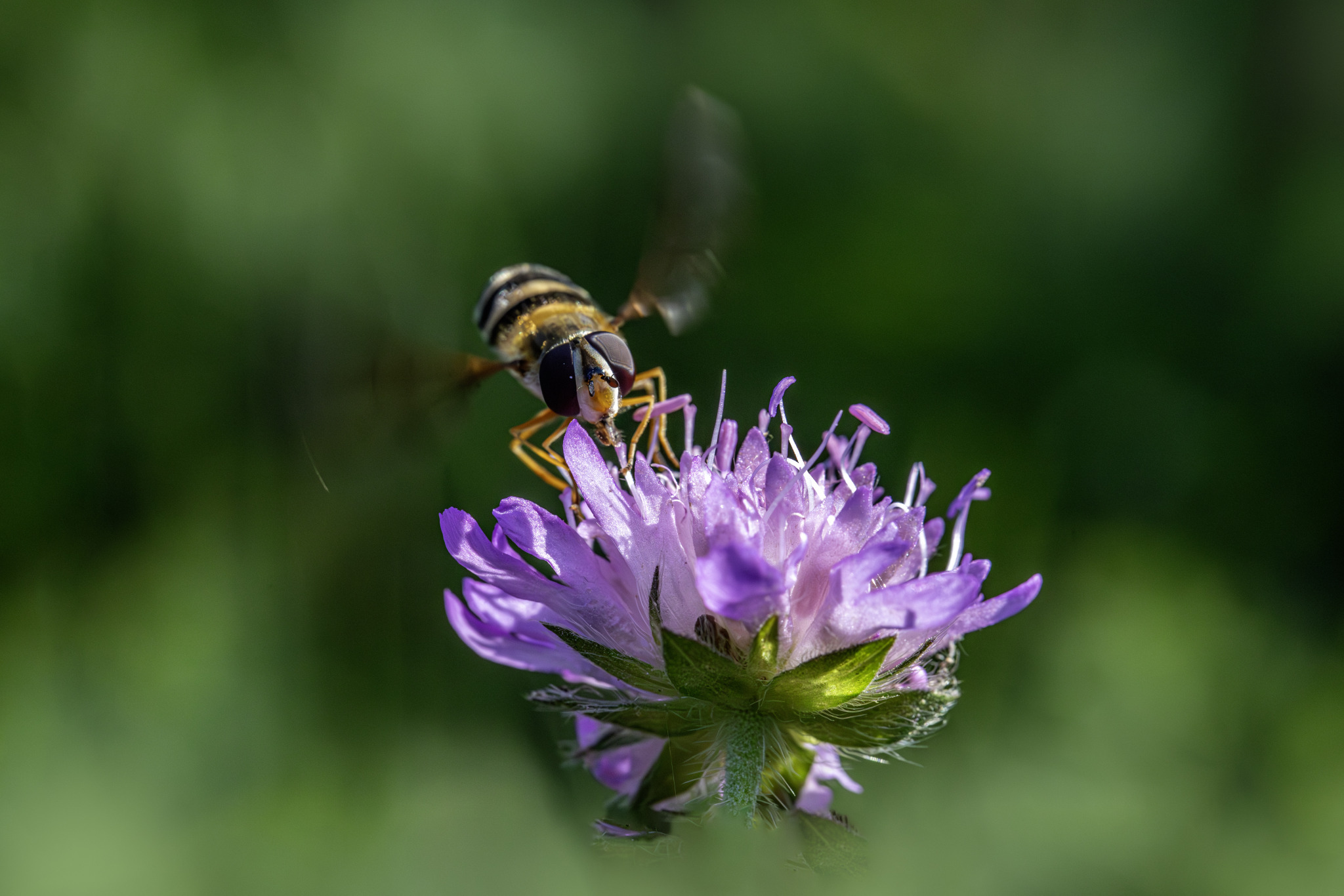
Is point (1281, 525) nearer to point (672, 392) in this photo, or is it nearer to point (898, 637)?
point (672, 392)

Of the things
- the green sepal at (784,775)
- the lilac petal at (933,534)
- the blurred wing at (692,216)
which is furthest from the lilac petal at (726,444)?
the blurred wing at (692,216)

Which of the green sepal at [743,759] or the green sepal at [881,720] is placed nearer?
the green sepal at [743,759]

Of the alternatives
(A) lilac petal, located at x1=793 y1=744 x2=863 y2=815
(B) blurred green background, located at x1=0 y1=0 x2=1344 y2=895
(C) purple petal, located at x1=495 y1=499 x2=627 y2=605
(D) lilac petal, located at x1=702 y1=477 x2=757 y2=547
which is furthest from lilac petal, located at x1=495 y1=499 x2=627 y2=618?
(B) blurred green background, located at x1=0 y1=0 x2=1344 y2=895

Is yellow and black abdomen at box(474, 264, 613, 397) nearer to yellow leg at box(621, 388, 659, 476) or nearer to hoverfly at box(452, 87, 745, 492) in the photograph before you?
hoverfly at box(452, 87, 745, 492)

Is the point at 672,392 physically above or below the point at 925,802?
above

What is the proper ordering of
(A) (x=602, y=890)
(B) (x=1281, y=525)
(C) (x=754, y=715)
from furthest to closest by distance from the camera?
(B) (x=1281, y=525) → (A) (x=602, y=890) → (C) (x=754, y=715)

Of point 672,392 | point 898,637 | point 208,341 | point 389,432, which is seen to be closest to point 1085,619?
point 672,392

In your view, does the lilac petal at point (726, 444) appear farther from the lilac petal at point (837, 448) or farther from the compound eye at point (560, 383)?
the compound eye at point (560, 383)

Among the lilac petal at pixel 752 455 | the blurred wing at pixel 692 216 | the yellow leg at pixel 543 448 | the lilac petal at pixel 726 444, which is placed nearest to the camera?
the lilac petal at pixel 752 455
